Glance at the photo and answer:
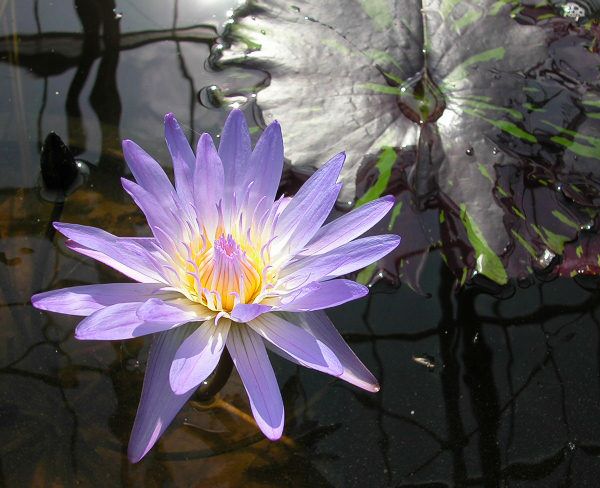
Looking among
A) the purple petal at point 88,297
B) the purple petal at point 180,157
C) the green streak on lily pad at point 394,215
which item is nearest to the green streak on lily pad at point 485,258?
the green streak on lily pad at point 394,215

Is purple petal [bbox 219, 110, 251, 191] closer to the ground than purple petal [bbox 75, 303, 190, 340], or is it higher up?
higher up

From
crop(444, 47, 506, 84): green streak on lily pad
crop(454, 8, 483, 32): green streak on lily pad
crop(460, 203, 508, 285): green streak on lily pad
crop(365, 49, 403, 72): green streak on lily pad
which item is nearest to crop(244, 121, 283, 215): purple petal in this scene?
crop(460, 203, 508, 285): green streak on lily pad

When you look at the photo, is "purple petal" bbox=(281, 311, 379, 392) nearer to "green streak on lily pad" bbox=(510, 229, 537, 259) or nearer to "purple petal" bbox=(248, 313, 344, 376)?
"purple petal" bbox=(248, 313, 344, 376)

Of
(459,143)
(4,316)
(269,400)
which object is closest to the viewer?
(269,400)

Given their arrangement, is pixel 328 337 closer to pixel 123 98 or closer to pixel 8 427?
pixel 8 427

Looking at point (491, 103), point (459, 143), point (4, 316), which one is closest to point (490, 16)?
point (491, 103)

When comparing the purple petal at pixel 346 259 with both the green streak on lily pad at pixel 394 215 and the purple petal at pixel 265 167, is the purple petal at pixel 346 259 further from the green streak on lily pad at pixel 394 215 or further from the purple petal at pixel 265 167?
the green streak on lily pad at pixel 394 215
